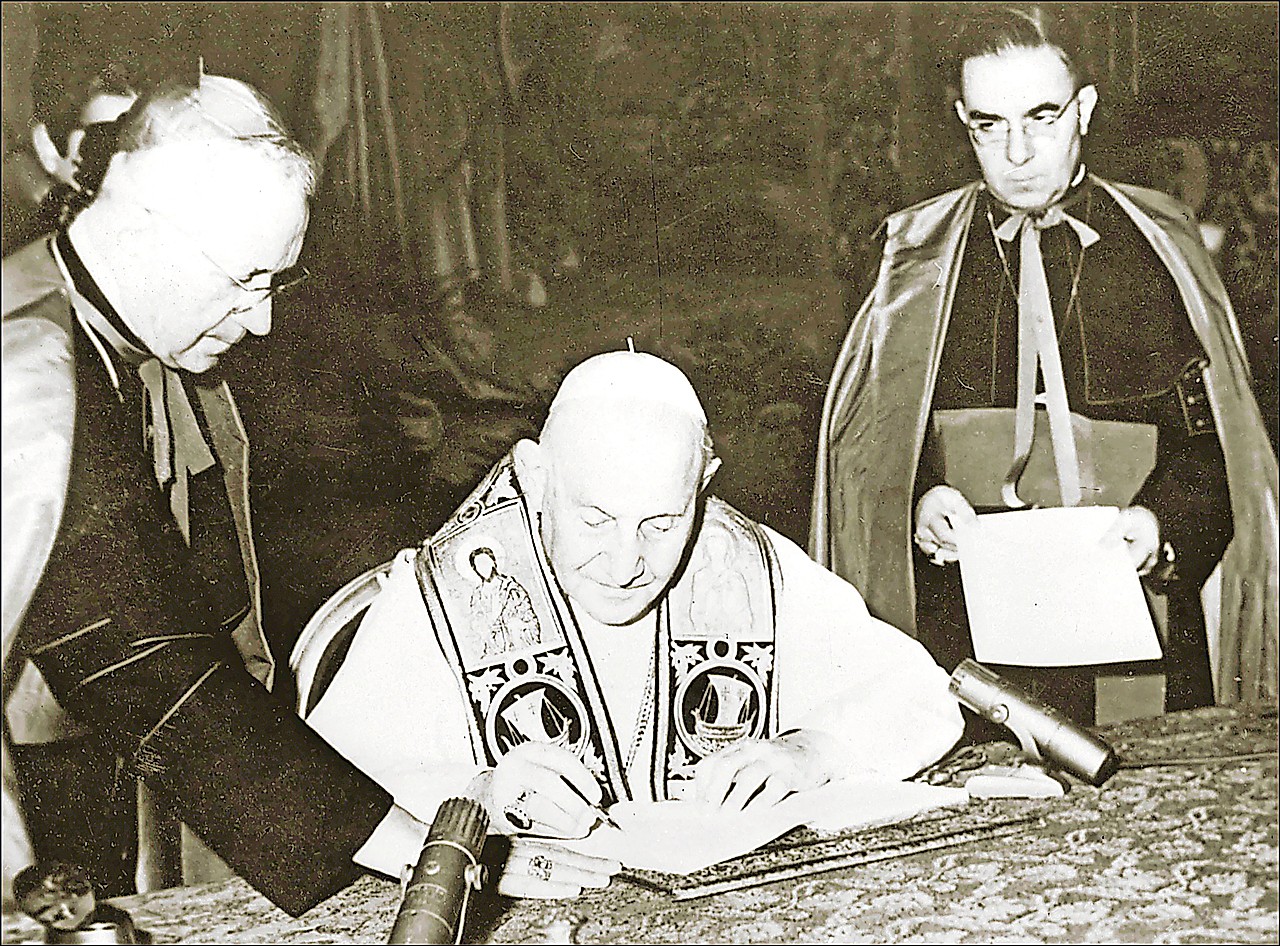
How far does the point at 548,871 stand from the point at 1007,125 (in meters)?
2.81

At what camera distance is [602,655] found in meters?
4.41

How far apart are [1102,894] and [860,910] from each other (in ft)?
2.42

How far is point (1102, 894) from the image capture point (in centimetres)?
420

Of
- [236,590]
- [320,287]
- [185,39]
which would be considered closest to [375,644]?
[236,590]

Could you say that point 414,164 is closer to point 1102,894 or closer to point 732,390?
point 732,390

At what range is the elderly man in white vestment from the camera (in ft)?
Answer: 14.0

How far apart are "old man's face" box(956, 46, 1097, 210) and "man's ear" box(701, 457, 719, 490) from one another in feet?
4.36

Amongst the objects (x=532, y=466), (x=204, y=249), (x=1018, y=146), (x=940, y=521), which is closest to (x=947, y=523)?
(x=940, y=521)

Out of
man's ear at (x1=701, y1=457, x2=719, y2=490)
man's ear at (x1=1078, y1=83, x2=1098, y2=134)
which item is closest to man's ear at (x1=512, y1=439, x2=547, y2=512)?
man's ear at (x1=701, y1=457, x2=719, y2=490)

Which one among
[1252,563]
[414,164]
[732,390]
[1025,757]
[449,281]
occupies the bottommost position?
[1025,757]

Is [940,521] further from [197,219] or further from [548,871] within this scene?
[197,219]

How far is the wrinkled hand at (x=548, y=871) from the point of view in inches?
164

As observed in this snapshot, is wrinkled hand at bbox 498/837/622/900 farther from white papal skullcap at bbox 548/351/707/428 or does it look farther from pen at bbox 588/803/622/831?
white papal skullcap at bbox 548/351/707/428

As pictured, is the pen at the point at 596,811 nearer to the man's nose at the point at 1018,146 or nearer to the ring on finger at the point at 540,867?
the ring on finger at the point at 540,867
